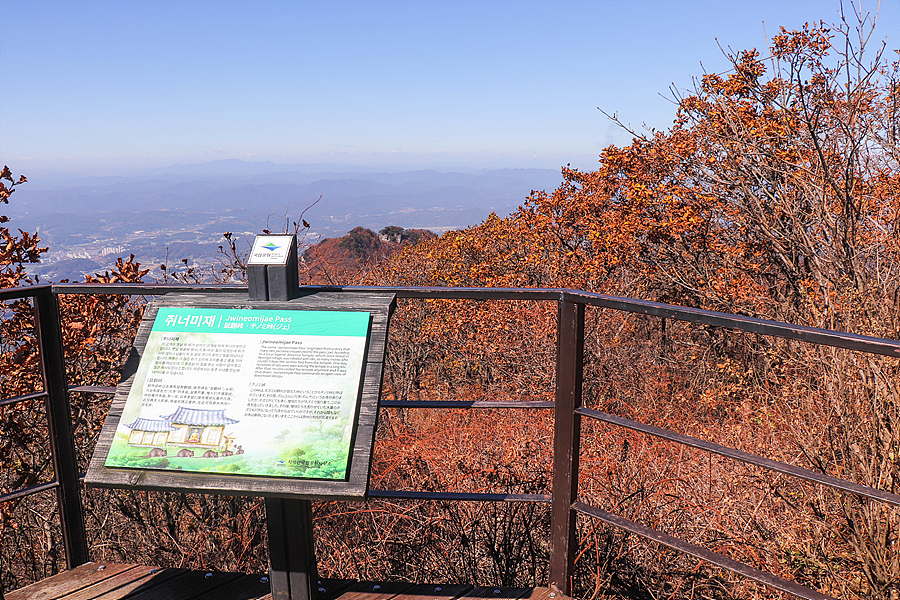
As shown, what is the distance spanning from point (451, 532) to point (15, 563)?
140 inches

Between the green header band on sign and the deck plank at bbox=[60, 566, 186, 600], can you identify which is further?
the deck plank at bbox=[60, 566, 186, 600]

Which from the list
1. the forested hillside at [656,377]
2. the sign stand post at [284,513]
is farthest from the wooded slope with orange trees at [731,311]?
the sign stand post at [284,513]

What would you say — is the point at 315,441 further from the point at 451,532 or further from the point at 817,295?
the point at 817,295

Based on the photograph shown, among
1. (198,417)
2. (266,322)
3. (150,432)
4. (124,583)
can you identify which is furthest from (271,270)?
(124,583)

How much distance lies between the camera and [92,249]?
237ft

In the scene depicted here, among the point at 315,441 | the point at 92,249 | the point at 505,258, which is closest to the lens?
the point at 315,441

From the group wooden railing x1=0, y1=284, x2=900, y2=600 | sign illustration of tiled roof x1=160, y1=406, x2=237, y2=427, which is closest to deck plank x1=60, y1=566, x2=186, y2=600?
wooden railing x1=0, y1=284, x2=900, y2=600

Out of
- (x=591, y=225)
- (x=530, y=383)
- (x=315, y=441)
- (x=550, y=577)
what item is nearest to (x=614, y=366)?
(x=530, y=383)

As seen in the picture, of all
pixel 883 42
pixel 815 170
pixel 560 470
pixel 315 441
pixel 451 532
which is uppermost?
pixel 883 42

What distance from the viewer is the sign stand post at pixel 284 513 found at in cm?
240

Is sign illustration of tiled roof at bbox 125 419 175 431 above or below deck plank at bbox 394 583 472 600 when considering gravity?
above

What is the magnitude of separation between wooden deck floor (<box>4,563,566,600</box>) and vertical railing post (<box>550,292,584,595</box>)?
0.18 meters

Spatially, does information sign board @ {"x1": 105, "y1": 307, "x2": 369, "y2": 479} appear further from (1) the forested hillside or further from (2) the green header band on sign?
(1) the forested hillside

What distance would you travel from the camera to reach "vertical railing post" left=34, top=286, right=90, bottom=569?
9.00 feet
